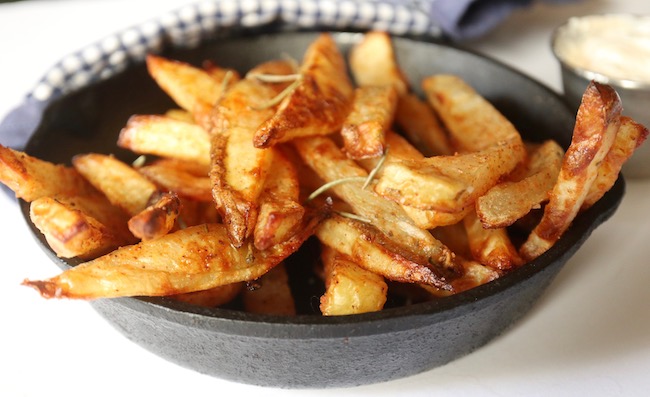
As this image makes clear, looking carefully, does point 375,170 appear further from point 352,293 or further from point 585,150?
point 585,150

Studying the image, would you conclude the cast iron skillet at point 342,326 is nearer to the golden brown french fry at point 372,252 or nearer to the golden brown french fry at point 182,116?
the golden brown french fry at point 372,252

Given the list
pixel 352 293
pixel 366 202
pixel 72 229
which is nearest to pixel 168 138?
pixel 72 229

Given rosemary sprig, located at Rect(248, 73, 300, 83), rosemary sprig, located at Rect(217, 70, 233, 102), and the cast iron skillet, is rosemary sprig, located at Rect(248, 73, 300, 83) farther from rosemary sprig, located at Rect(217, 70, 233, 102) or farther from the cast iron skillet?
the cast iron skillet

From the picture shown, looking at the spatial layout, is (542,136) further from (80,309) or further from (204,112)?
(80,309)

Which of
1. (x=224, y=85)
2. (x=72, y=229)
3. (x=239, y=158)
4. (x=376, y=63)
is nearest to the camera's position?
(x=72, y=229)

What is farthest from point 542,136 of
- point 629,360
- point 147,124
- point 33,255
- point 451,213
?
point 33,255

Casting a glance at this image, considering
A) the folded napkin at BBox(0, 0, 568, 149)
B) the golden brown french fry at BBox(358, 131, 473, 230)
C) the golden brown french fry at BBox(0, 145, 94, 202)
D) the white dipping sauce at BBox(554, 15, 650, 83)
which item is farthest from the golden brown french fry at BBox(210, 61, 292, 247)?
the white dipping sauce at BBox(554, 15, 650, 83)
